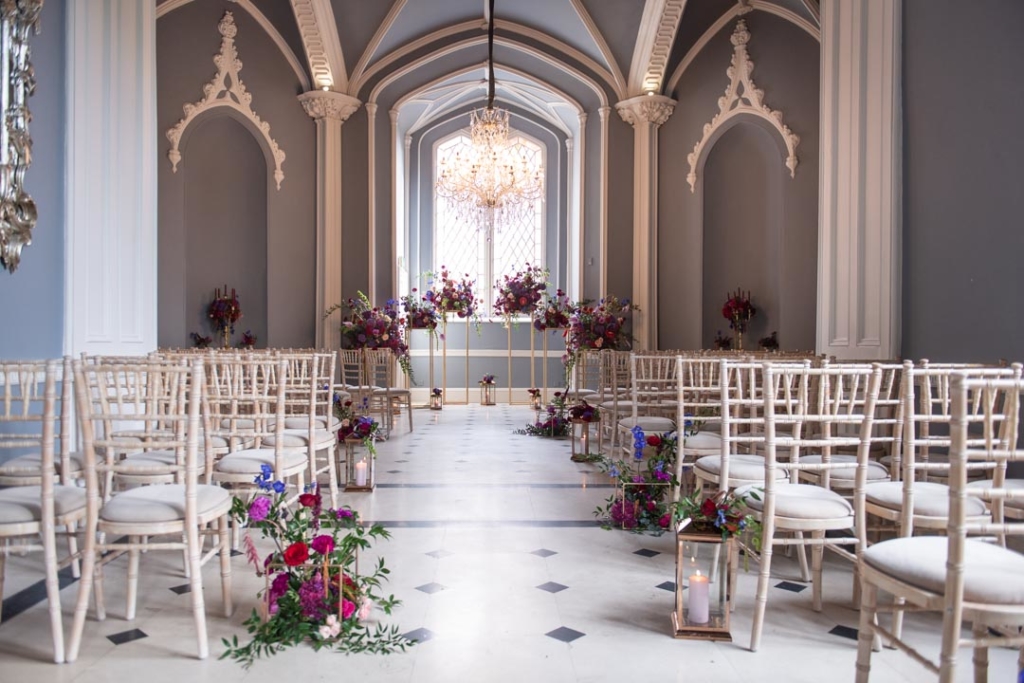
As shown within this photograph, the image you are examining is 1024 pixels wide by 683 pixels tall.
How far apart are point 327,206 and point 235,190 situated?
1282 millimetres

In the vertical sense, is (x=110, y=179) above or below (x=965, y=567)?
above

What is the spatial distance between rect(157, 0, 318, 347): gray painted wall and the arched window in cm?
400

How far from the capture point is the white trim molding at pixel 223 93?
Result: 336 inches

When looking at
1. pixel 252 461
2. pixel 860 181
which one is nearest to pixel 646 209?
pixel 860 181

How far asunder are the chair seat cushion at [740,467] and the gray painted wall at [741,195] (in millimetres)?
5193

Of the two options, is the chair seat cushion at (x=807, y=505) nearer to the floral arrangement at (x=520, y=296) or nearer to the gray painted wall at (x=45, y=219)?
the gray painted wall at (x=45, y=219)

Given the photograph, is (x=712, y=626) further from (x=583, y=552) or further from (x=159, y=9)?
(x=159, y=9)

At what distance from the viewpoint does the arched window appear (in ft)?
46.1

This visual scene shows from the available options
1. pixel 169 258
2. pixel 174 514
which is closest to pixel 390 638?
pixel 174 514

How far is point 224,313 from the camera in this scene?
900 centimetres

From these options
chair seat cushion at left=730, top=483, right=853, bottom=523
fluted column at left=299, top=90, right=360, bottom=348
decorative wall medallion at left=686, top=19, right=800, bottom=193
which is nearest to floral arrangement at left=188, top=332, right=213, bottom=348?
fluted column at left=299, top=90, right=360, bottom=348

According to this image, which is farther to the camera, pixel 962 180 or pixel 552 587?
pixel 962 180

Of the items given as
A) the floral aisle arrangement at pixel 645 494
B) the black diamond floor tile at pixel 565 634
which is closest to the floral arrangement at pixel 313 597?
the black diamond floor tile at pixel 565 634

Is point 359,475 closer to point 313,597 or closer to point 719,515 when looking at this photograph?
point 313,597
